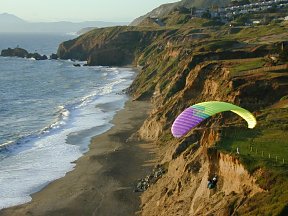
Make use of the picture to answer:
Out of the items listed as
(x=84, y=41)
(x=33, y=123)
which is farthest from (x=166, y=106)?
(x=84, y=41)

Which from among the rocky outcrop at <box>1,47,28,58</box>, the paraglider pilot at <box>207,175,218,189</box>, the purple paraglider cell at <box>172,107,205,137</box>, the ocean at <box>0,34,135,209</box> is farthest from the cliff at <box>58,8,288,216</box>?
the rocky outcrop at <box>1,47,28,58</box>

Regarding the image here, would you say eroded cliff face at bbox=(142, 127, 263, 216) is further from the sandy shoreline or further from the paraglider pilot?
the sandy shoreline

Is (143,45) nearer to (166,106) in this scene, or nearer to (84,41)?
(84,41)

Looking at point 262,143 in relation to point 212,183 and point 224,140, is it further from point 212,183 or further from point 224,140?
point 212,183

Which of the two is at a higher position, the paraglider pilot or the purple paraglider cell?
the purple paraglider cell

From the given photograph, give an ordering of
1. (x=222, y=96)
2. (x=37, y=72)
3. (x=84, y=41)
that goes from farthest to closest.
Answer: (x=84, y=41) → (x=37, y=72) → (x=222, y=96)

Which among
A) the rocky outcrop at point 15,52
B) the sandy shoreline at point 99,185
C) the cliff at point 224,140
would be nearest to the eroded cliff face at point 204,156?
the cliff at point 224,140
